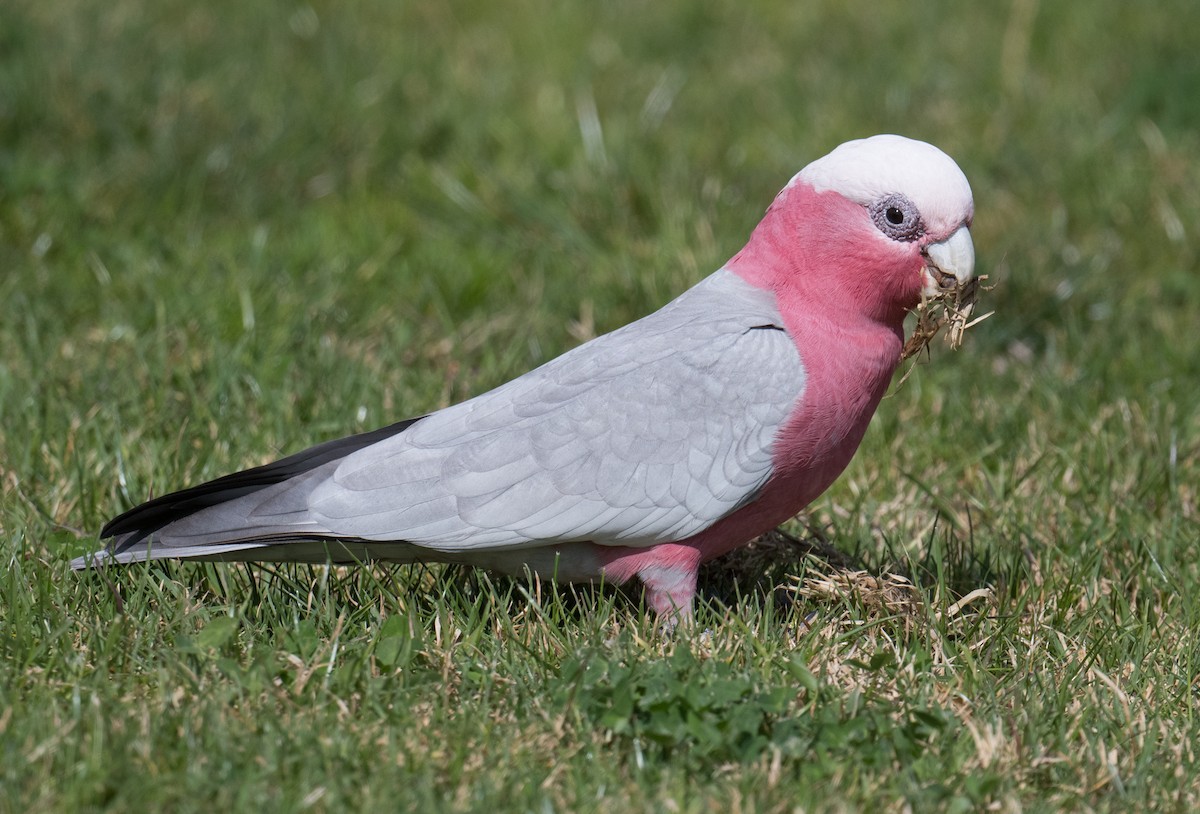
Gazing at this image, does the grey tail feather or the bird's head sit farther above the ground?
the bird's head

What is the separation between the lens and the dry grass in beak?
2.97 meters

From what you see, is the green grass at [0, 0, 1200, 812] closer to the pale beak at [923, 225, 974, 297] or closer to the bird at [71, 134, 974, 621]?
the bird at [71, 134, 974, 621]

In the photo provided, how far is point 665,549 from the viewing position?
2957 millimetres

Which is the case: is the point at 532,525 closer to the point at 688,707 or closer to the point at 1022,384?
the point at 688,707

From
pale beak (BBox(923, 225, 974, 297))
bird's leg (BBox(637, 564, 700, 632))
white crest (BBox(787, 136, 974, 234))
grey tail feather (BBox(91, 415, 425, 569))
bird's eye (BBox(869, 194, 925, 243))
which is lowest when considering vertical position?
bird's leg (BBox(637, 564, 700, 632))

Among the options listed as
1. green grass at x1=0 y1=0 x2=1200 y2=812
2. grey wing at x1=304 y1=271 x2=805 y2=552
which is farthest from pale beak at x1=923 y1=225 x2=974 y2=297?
green grass at x1=0 y1=0 x2=1200 y2=812

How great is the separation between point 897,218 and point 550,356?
70.9 inches

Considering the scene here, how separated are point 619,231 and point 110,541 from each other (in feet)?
9.21

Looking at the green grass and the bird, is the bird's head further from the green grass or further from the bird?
the green grass

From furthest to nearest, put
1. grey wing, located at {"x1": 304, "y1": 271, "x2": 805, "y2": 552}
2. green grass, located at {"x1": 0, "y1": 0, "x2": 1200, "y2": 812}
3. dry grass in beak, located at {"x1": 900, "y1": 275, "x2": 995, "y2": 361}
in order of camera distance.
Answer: dry grass in beak, located at {"x1": 900, "y1": 275, "x2": 995, "y2": 361} < grey wing, located at {"x1": 304, "y1": 271, "x2": 805, "y2": 552} < green grass, located at {"x1": 0, "y1": 0, "x2": 1200, "y2": 812}

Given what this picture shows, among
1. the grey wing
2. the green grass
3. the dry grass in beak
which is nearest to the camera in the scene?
the green grass

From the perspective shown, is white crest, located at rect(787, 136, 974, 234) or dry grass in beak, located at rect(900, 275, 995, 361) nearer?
white crest, located at rect(787, 136, 974, 234)

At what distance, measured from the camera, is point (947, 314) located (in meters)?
3.05

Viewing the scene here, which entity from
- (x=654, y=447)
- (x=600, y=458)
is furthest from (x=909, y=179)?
(x=600, y=458)
